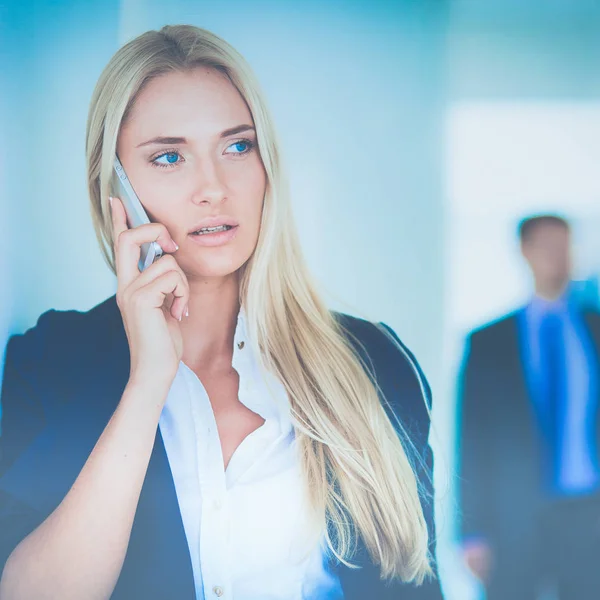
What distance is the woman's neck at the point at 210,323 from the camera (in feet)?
5.62

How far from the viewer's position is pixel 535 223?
6.16ft

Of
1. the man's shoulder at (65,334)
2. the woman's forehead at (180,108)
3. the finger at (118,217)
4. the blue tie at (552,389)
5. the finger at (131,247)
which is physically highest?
the woman's forehead at (180,108)

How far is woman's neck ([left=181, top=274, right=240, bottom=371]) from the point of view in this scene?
1714 millimetres

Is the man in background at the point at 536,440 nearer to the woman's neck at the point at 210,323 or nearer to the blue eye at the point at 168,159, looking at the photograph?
the woman's neck at the point at 210,323

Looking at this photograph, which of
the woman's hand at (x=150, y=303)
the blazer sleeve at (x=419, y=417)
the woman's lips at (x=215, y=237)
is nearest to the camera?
the woman's hand at (x=150, y=303)

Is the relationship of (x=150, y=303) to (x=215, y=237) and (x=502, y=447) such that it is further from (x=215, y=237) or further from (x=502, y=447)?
(x=502, y=447)

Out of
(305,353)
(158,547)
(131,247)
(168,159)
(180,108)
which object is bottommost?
(158,547)

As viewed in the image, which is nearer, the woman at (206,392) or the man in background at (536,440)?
the woman at (206,392)

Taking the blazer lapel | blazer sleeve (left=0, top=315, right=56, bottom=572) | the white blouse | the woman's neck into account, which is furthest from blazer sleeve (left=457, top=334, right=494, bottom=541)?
blazer sleeve (left=0, top=315, right=56, bottom=572)

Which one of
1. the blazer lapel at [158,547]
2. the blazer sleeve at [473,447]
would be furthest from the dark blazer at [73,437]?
the blazer sleeve at [473,447]

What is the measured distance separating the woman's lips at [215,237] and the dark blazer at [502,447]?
73 centimetres

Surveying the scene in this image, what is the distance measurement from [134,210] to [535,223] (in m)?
1.08

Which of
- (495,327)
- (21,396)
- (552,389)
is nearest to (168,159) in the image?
(21,396)

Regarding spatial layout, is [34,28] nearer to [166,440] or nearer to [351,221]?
[351,221]
